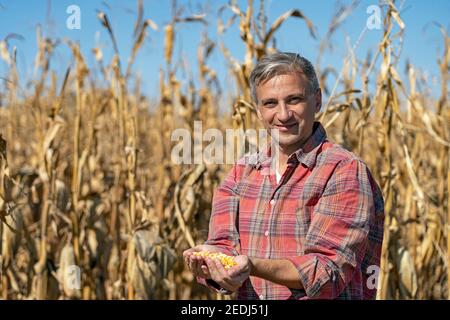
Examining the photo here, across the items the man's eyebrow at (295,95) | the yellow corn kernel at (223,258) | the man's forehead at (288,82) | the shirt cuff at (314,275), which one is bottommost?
the shirt cuff at (314,275)

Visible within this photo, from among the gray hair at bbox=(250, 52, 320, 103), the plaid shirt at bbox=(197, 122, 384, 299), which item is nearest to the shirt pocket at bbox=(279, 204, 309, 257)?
the plaid shirt at bbox=(197, 122, 384, 299)

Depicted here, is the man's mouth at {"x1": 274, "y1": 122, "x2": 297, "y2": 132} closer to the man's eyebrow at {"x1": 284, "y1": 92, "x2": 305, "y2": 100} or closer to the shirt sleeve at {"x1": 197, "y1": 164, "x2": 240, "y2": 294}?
the man's eyebrow at {"x1": 284, "y1": 92, "x2": 305, "y2": 100}

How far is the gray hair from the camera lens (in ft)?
4.31

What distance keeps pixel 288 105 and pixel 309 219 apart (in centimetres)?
22

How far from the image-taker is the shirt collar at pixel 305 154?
133 cm

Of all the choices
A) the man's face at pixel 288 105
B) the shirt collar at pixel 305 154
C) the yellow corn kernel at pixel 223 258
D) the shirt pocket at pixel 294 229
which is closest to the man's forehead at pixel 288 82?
the man's face at pixel 288 105

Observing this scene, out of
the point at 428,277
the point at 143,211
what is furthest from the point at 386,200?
the point at 143,211

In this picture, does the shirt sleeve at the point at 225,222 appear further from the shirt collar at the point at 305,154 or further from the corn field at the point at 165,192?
the corn field at the point at 165,192

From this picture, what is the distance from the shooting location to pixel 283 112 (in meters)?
1.30

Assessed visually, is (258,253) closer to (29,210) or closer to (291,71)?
(291,71)

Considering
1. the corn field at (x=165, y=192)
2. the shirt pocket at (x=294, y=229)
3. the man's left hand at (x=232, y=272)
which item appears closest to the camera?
the man's left hand at (x=232, y=272)

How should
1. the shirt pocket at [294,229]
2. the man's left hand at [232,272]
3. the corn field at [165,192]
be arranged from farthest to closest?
1. the corn field at [165,192]
2. the shirt pocket at [294,229]
3. the man's left hand at [232,272]

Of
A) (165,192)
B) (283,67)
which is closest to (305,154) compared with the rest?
(283,67)

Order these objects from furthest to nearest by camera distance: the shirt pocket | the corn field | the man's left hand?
1. the corn field
2. the shirt pocket
3. the man's left hand
